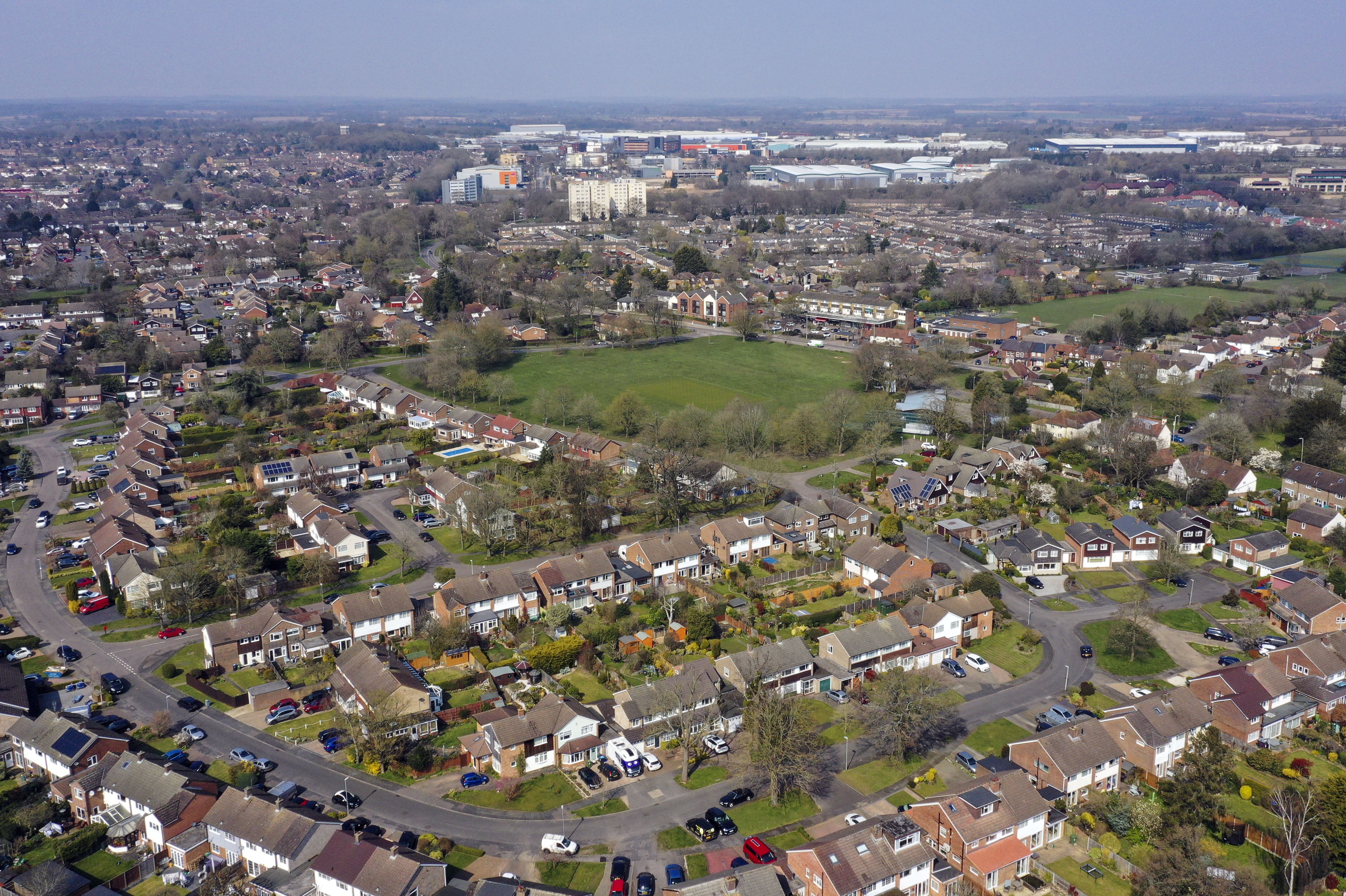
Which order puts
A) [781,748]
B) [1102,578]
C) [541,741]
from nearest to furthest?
[781,748] → [541,741] → [1102,578]

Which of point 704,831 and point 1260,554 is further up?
point 1260,554

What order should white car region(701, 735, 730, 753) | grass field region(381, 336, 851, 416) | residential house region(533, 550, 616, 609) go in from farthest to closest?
1. grass field region(381, 336, 851, 416)
2. residential house region(533, 550, 616, 609)
3. white car region(701, 735, 730, 753)

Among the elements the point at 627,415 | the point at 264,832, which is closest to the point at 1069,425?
the point at 627,415

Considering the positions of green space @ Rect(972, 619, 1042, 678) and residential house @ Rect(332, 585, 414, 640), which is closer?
green space @ Rect(972, 619, 1042, 678)

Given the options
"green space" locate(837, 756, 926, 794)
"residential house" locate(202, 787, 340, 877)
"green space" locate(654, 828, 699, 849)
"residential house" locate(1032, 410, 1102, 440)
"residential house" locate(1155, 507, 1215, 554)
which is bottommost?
"green space" locate(837, 756, 926, 794)

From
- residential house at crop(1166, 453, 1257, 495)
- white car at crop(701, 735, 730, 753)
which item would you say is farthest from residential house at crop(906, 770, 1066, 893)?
residential house at crop(1166, 453, 1257, 495)

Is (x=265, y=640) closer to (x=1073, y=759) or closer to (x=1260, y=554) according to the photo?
(x=1073, y=759)

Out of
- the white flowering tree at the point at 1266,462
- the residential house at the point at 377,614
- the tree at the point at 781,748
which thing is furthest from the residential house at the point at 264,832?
the white flowering tree at the point at 1266,462

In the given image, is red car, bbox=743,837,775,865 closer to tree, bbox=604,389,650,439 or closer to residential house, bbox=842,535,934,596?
residential house, bbox=842,535,934,596
